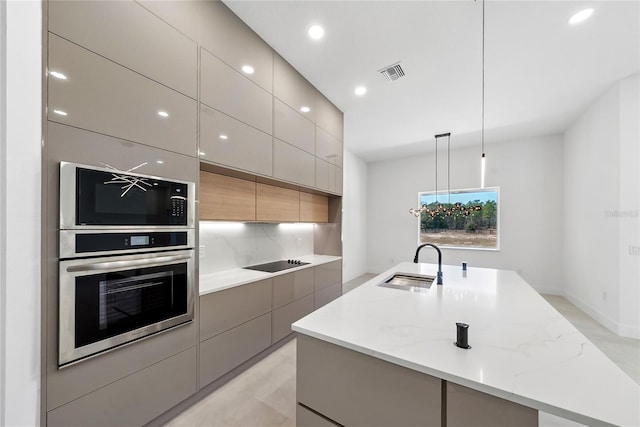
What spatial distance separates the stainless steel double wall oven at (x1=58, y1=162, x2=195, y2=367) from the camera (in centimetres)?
120

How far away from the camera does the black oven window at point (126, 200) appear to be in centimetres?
125

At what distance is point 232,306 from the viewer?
2072mm

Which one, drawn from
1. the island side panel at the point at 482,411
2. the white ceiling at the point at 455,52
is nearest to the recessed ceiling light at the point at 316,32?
the white ceiling at the point at 455,52

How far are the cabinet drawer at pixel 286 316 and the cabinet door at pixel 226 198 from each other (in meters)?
1.09

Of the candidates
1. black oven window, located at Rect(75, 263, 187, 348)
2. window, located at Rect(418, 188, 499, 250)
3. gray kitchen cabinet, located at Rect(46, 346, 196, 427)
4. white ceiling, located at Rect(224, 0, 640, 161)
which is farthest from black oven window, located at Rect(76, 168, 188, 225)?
window, located at Rect(418, 188, 499, 250)

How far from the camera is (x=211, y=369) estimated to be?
1900mm

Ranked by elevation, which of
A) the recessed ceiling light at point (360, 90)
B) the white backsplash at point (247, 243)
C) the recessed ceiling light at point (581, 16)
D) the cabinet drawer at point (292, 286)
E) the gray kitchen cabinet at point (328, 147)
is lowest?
the cabinet drawer at point (292, 286)

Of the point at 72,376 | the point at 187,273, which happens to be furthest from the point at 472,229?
the point at 72,376

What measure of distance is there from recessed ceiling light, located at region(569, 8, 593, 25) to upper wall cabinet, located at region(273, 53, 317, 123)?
253cm

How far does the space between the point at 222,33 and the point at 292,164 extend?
134 cm

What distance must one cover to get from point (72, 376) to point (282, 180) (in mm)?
2078

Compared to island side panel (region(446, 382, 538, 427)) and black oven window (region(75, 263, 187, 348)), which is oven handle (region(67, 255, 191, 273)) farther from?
island side panel (region(446, 382, 538, 427))

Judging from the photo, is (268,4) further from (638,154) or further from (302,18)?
(638,154)

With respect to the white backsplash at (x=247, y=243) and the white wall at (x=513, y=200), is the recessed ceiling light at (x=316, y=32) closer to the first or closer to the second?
the white backsplash at (x=247, y=243)
